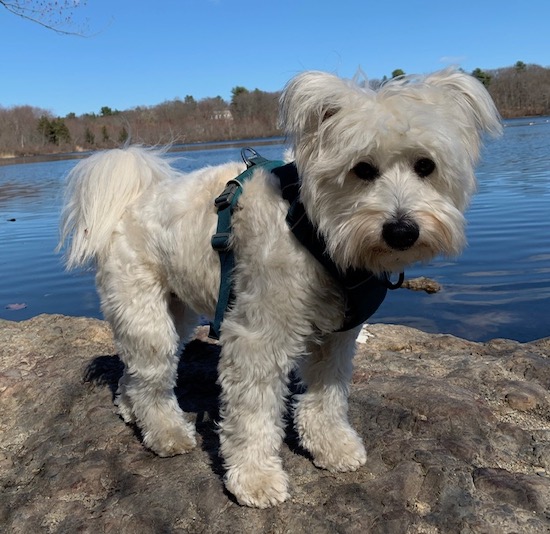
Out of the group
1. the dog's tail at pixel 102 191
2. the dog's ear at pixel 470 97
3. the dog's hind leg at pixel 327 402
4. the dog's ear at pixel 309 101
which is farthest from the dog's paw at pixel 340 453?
the dog's tail at pixel 102 191

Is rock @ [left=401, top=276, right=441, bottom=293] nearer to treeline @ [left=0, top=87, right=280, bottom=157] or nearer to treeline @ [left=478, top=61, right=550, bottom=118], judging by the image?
treeline @ [left=0, top=87, right=280, bottom=157]

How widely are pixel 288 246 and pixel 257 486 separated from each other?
3.84 feet

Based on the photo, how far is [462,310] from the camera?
757cm

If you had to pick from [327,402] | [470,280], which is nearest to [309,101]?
[327,402]

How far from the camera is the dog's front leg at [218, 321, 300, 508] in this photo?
117 inches

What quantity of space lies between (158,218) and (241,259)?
2.64ft

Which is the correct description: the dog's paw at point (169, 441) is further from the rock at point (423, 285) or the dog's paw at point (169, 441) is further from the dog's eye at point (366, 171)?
the rock at point (423, 285)

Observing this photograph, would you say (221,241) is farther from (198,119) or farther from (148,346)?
(198,119)

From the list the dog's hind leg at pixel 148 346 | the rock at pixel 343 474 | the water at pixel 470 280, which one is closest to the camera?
the rock at pixel 343 474

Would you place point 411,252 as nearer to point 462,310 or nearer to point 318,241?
point 318,241

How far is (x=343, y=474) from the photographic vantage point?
3.17 m

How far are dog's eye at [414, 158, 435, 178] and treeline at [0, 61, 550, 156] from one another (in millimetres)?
91630

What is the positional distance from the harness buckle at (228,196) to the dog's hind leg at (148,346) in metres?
0.80

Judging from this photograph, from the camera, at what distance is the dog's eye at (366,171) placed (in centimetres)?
273
